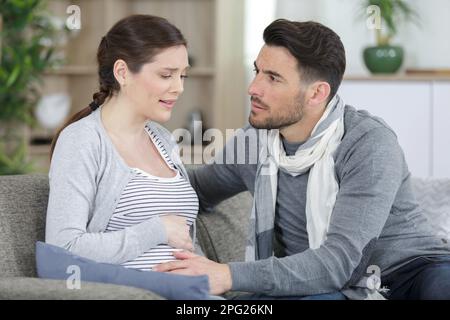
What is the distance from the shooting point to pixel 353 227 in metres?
1.88

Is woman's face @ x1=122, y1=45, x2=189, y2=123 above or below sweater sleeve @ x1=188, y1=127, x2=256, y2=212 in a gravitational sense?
above

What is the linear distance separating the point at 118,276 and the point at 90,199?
0.21 meters

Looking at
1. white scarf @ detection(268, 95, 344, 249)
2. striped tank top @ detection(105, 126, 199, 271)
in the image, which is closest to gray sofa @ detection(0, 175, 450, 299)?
striped tank top @ detection(105, 126, 199, 271)

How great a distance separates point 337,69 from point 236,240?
61 cm

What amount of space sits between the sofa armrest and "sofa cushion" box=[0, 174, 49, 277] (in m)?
0.16

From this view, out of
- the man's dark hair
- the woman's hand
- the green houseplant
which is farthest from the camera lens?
the green houseplant

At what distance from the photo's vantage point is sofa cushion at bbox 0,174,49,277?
1890 millimetres

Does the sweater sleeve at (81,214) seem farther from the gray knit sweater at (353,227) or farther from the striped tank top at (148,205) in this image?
the gray knit sweater at (353,227)

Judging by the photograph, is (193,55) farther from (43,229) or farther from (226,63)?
(43,229)

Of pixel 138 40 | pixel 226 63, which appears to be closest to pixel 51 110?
pixel 226 63

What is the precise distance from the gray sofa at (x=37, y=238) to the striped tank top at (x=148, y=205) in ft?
0.70

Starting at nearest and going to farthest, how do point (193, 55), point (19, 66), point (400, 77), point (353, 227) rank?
point (353, 227)
point (400, 77)
point (19, 66)
point (193, 55)

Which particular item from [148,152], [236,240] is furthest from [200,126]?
[148,152]

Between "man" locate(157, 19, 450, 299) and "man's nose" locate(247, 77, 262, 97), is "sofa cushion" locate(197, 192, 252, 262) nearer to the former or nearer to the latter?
"man" locate(157, 19, 450, 299)
